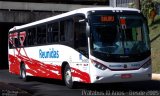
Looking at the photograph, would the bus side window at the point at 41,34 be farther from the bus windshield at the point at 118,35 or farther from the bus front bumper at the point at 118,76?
the bus front bumper at the point at 118,76

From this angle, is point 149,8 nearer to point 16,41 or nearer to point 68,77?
point 16,41

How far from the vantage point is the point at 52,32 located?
18.9 meters

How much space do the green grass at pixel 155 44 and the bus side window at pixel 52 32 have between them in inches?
249

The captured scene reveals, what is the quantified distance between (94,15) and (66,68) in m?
2.96

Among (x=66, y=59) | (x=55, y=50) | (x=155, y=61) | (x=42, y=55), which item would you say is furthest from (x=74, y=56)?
(x=155, y=61)

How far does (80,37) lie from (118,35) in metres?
1.46

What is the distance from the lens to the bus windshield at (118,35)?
49.9 ft

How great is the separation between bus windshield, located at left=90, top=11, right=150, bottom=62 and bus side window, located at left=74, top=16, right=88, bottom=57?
0.49 m

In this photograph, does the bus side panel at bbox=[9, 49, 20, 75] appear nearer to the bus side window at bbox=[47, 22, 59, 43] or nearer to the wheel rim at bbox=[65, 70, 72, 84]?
the bus side window at bbox=[47, 22, 59, 43]

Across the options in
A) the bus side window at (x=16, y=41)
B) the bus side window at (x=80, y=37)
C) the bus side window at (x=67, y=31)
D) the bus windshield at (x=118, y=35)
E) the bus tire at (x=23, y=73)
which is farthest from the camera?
the bus side window at (x=16, y=41)

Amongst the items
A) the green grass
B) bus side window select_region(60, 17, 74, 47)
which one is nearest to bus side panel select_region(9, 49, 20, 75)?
bus side window select_region(60, 17, 74, 47)

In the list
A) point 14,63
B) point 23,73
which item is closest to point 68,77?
point 23,73

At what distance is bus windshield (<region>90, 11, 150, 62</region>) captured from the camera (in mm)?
15219

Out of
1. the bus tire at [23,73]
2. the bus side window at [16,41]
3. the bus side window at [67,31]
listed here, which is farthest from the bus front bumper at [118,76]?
the bus side window at [16,41]
